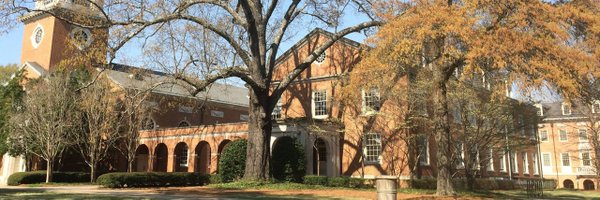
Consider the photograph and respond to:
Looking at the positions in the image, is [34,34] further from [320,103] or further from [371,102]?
[371,102]

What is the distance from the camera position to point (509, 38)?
14352 mm

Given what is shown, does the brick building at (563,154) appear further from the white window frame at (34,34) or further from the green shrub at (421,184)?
the white window frame at (34,34)

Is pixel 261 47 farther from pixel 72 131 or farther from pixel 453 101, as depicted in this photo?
pixel 72 131

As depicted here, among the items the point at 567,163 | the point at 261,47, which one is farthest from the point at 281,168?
the point at 567,163

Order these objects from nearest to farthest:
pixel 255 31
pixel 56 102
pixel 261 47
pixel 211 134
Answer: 1. pixel 255 31
2. pixel 261 47
3. pixel 56 102
4. pixel 211 134

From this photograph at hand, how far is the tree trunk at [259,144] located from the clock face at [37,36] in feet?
99.7

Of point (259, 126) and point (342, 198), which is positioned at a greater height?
point (259, 126)

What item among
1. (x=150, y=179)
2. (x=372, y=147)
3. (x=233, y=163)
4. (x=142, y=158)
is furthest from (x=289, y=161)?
(x=142, y=158)

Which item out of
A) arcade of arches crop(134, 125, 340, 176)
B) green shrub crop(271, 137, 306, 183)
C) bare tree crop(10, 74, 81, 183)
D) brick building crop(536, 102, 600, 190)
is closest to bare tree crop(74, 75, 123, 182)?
bare tree crop(10, 74, 81, 183)

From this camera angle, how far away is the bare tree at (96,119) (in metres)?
31.5

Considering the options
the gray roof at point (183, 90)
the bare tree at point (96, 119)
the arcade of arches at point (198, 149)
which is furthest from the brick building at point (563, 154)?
the bare tree at point (96, 119)

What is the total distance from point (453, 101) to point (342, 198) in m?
10.4

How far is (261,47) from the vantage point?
23.1m

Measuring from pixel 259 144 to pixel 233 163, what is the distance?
5295 mm
